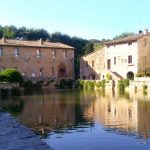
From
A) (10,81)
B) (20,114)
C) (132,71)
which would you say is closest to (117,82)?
(132,71)

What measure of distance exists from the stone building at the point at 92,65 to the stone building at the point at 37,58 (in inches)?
87.2

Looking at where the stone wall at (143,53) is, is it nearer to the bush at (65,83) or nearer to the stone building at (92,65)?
the stone building at (92,65)

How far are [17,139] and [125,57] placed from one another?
163ft

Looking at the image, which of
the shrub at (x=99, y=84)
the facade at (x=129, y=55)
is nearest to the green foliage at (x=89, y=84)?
the shrub at (x=99, y=84)

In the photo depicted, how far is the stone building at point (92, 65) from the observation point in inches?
2454

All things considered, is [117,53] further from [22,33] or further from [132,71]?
[22,33]

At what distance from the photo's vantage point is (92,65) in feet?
209

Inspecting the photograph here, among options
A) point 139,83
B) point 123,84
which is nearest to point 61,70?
point 123,84

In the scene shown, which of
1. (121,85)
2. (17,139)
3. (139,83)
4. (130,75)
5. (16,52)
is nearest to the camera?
(17,139)

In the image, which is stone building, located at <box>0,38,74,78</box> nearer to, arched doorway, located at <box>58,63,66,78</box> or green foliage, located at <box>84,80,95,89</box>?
arched doorway, located at <box>58,63,66,78</box>

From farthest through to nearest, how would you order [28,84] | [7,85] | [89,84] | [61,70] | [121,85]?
[61,70], [89,84], [28,84], [121,85], [7,85]

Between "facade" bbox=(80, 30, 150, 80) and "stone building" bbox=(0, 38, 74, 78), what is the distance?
4.90m

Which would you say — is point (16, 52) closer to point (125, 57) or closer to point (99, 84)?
point (99, 84)

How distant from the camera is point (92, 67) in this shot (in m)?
63.5
